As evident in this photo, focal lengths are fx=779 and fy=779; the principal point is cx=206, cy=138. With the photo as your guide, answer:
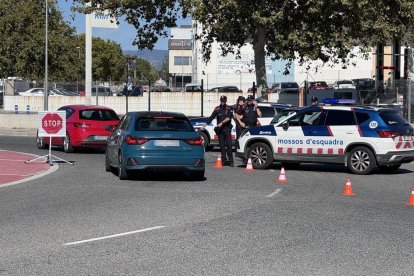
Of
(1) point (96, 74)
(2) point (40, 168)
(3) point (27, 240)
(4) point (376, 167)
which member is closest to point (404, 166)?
(4) point (376, 167)

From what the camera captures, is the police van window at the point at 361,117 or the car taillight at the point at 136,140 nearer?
the car taillight at the point at 136,140

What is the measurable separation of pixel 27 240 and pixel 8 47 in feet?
154

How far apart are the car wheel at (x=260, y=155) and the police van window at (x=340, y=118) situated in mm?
1746

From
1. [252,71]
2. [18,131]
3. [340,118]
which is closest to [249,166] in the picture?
[340,118]

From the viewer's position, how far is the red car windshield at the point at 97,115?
24.7 m

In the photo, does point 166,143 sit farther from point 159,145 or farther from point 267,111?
point 267,111

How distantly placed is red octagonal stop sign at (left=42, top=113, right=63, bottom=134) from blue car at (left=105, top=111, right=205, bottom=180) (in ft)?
12.6

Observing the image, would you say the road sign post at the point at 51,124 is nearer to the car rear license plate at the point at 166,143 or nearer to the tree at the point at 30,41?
the car rear license plate at the point at 166,143

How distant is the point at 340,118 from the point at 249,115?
3.61 meters

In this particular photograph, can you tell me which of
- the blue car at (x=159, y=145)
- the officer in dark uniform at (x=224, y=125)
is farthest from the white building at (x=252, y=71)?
the blue car at (x=159, y=145)

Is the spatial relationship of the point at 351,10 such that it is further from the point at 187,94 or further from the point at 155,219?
the point at 155,219

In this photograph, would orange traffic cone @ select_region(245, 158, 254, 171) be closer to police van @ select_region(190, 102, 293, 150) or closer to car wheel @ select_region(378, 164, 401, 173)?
car wheel @ select_region(378, 164, 401, 173)

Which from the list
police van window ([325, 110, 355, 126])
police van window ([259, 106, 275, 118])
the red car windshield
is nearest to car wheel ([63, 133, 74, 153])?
the red car windshield

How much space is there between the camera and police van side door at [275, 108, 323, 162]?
63.9 ft
